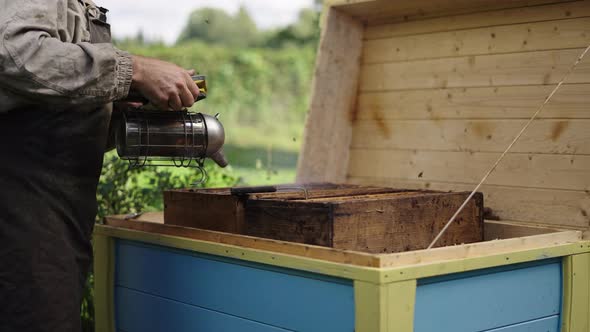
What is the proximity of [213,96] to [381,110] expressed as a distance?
24.2 ft

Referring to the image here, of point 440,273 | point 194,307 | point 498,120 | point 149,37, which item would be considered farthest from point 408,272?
point 149,37

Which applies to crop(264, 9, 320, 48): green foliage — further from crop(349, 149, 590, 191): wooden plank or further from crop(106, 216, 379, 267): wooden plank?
crop(106, 216, 379, 267): wooden plank

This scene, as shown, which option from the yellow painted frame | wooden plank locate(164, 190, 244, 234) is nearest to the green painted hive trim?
the yellow painted frame

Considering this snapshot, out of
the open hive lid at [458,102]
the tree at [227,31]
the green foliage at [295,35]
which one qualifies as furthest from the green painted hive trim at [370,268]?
the tree at [227,31]

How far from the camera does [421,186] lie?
312 cm

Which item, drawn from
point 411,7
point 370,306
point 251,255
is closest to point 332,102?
point 411,7

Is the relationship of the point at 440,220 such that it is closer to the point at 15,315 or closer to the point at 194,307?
the point at 194,307

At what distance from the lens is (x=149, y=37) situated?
9594 mm

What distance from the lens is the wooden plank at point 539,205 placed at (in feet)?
8.34

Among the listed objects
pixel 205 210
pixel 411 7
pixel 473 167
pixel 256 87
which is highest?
pixel 256 87

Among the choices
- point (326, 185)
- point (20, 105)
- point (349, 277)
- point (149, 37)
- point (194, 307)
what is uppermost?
point (149, 37)

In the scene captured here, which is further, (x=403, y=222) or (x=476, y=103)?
(x=476, y=103)

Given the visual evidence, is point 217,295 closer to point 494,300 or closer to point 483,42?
point 494,300

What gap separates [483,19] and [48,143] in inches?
70.2
